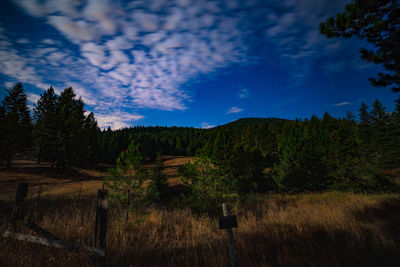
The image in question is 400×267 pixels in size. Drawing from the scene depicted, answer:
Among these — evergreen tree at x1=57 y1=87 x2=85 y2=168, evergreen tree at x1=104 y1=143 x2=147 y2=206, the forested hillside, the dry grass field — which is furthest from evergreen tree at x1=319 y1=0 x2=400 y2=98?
evergreen tree at x1=57 y1=87 x2=85 y2=168

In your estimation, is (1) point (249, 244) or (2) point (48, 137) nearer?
(1) point (249, 244)

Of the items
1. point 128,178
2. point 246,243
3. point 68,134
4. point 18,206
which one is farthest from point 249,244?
point 68,134

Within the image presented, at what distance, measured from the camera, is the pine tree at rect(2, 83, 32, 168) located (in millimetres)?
26062

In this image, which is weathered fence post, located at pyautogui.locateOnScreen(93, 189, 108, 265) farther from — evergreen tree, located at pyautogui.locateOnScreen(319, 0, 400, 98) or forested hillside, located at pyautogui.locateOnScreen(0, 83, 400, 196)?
evergreen tree, located at pyautogui.locateOnScreen(319, 0, 400, 98)

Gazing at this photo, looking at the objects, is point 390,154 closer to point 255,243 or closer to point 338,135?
point 255,243

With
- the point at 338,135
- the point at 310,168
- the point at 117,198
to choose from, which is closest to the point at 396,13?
the point at 117,198

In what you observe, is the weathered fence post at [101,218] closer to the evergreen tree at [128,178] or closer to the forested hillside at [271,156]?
the evergreen tree at [128,178]

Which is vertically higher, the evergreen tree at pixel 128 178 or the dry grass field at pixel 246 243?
the evergreen tree at pixel 128 178

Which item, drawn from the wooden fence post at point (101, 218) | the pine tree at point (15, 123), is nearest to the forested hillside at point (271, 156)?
the pine tree at point (15, 123)

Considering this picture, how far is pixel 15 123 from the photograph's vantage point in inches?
1061

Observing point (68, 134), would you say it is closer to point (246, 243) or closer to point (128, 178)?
point (128, 178)

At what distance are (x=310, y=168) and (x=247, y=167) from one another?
772 cm

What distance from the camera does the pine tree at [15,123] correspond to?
85.5 ft

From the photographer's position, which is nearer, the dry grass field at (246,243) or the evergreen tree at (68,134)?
the dry grass field at (246,243)
